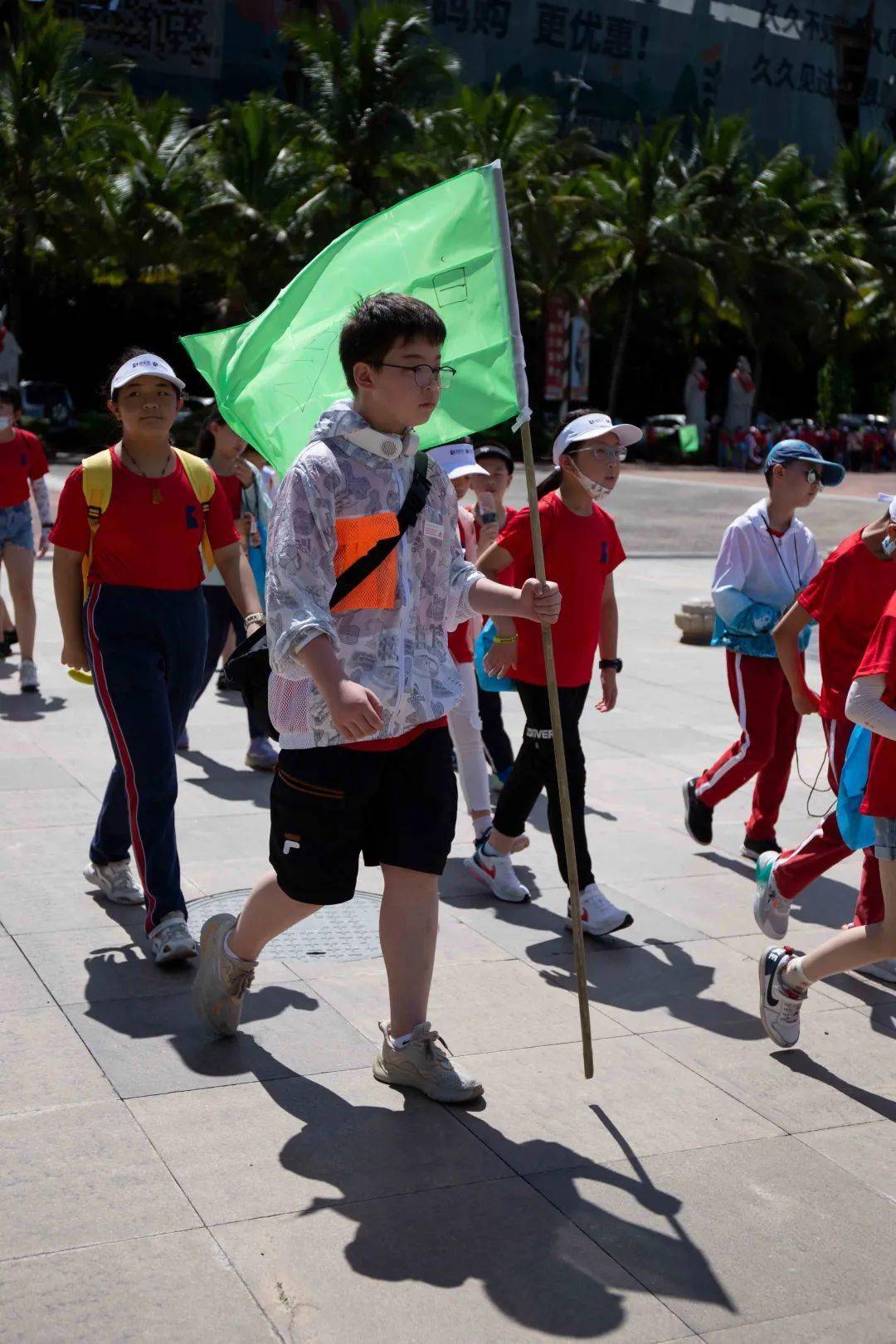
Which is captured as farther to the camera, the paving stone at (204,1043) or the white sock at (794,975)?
the white sock at (794,975)

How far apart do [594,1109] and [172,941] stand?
1.52 m

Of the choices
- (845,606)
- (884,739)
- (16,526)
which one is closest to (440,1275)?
(884,739)

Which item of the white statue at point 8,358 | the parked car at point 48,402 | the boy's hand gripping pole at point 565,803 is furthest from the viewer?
the parked car at point 48,402

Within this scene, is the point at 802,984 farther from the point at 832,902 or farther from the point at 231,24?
the point at 231,24

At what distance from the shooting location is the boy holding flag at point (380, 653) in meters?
3.68

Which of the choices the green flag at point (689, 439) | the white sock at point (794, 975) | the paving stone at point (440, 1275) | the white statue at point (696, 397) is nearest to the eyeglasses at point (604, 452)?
the white sock at point (794, 975)

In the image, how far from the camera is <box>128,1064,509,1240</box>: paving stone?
3.51 m

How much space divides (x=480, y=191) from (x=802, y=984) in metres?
2.38

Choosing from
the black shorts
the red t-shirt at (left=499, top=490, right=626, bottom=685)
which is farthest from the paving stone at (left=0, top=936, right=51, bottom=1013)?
the red t-shirt at (left=499, top=490, right=626, bottom=685)

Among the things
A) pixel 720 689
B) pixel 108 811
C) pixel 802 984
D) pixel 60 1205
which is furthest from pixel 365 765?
pixel 720 689

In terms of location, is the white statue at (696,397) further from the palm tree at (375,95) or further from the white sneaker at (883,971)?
the white sneaker at (883,971)

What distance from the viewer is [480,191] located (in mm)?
4125

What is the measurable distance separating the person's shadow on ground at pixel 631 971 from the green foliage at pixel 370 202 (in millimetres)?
28409

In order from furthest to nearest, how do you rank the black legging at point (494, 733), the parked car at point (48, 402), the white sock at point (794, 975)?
1. the parked car at point (48, 402)
2. the black legging at point (494, 733)
3. the white sock at point (794, 975)
